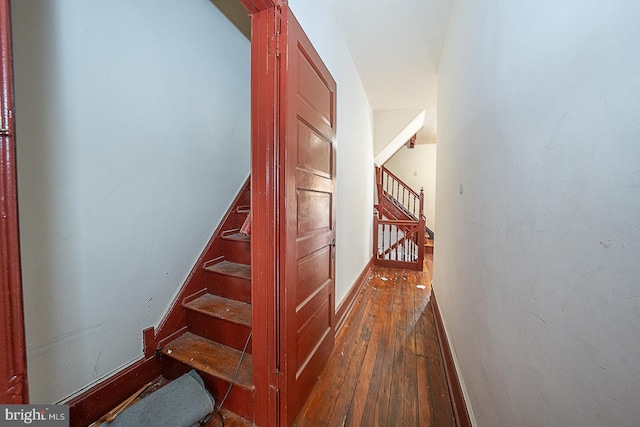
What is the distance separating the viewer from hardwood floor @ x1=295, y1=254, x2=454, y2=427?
1.24 metres

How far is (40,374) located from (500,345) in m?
1.90

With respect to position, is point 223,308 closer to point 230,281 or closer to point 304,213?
point 230,281

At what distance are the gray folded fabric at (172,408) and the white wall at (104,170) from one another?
0.29m

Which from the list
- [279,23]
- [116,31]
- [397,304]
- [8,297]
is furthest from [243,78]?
[397,304]

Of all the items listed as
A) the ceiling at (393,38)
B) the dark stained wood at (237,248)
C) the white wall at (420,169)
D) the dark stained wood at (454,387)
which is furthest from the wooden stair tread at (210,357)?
the white wall at (420,169)

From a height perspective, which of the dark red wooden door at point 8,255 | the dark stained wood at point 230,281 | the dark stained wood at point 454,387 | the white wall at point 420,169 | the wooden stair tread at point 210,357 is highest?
the white wall at point 420,169

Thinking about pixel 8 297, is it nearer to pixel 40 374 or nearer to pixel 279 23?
pixel 40 374

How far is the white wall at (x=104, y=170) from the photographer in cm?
99

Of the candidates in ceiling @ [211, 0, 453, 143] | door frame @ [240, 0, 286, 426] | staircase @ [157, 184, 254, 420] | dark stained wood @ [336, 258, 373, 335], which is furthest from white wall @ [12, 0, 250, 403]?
dark stained wood @ [336, 258, 373, 335]

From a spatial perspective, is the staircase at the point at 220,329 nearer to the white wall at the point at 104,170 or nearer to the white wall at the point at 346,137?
the white wall at the point at 104,170

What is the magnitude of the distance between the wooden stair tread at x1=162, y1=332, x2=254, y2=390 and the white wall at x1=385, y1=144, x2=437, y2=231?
629 centimetres

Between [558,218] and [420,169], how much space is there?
21.9 ft

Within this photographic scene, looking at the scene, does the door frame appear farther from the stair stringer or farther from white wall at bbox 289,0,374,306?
the stair stringer

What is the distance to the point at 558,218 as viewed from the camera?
0.55 metres
